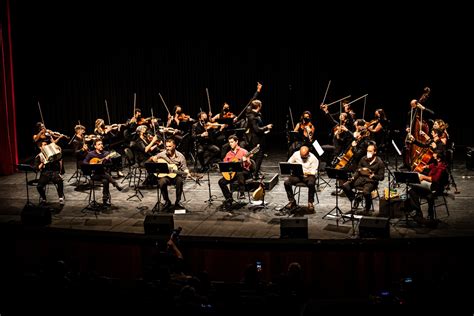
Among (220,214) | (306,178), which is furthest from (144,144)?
(306,178)

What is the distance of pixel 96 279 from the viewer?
7676 millimetres

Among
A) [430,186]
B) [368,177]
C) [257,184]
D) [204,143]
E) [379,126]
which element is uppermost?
[379,126]

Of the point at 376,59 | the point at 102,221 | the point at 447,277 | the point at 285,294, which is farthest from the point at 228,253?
the point at 376,59

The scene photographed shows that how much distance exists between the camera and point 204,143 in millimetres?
16094

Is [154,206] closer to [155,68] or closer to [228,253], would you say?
[228,253]

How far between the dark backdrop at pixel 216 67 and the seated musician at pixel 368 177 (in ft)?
25.5

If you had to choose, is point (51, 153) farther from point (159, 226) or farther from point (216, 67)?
point (216, 67)

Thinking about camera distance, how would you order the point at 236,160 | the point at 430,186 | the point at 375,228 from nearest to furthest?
the point at 375,228 → the point at 430,186 → the point at 236,160

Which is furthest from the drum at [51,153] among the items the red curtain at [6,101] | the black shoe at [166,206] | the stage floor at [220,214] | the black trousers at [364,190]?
the black trousers at [364,190]

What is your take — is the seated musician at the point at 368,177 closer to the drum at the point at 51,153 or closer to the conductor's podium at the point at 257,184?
the conductor's podium at the point at 257,184

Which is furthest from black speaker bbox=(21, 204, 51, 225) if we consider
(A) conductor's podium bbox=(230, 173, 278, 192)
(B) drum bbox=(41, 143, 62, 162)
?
(A) conductor's podium bbox=(230, 173, 278, 192)

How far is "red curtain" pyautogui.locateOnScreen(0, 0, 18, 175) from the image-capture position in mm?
16359

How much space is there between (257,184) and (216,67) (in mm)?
8047

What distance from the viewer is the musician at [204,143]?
52.1 ft
